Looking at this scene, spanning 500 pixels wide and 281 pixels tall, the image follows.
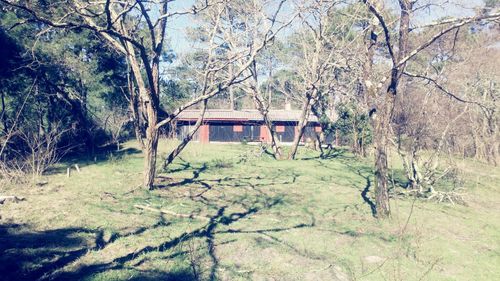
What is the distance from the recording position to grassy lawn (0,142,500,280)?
15.8 ft

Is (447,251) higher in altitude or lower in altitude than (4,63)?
lower

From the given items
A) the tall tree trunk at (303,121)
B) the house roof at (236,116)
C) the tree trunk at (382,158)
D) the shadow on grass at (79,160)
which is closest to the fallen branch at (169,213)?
the tree trunk at (382,158)

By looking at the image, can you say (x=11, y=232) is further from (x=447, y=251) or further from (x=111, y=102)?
(x=111, y=102)

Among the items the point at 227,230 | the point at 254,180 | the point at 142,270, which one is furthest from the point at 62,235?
the point at 254,180

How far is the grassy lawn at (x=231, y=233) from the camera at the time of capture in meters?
4.80

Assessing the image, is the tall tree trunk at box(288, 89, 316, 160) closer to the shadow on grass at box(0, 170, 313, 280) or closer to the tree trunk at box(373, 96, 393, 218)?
the tree trunk at box(373, 96, 393, 218)

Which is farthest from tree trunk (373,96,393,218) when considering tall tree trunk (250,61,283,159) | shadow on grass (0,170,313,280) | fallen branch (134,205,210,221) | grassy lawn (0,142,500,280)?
tall tree trunk (250,61,283,159)

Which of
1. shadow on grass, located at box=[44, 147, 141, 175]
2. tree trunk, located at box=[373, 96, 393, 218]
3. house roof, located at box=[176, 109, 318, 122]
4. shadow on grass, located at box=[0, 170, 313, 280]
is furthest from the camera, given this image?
house roof, located at box=[176, 109, 318, 122]

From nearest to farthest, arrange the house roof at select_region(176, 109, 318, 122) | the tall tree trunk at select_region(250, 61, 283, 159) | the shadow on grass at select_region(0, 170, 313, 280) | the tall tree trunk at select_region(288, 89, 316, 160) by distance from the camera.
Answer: the shadow on grass at select_region(0, 170, 313, 280) < the tall tree trunk at select_region(250, 61, 283, 159) < the tall tree trunk at select_region(288, 89, 316, 160) < the house roof at select_region(176, 109, 318, 122)

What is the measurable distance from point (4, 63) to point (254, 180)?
10087 mm

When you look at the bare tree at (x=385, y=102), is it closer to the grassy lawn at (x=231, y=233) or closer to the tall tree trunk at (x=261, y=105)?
the grassy lawn at (x=231, y=233)

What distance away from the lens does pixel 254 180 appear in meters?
11.6

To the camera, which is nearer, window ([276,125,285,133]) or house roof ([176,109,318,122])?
house roof ([176,109,318,122])

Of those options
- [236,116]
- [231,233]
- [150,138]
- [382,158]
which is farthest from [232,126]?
[231,233]
